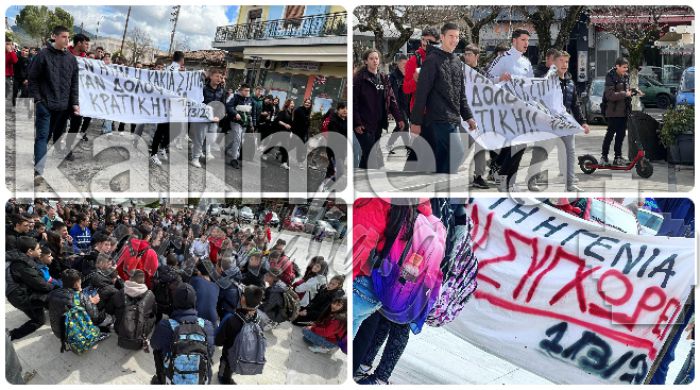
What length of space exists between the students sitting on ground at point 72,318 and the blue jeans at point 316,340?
63.2 inches

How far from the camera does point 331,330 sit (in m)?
5.03

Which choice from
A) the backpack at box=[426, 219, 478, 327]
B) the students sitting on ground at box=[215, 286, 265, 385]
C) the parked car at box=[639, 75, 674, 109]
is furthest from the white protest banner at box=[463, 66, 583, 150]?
the parked car at box=[639, 75, 674, 109]

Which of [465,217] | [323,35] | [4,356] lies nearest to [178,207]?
[4,356]

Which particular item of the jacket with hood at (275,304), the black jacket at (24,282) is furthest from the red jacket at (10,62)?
the jacket with hood at (275,304)

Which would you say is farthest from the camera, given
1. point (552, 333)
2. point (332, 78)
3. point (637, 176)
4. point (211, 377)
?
point (332, 78)

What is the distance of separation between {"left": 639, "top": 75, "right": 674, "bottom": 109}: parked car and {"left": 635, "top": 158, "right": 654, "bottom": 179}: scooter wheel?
38.9 feet

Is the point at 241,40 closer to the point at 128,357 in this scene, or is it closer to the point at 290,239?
the point at 290,239

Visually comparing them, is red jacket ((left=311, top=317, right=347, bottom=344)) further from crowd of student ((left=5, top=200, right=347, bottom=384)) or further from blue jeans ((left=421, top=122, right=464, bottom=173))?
blue jeans ((left=421, top=122, right=464, bottom=173))

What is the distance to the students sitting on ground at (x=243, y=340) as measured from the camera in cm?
482

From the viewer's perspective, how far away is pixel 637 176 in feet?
21.6

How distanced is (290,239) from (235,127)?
190 cm

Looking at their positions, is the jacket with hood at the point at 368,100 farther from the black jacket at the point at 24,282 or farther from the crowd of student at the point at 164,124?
the black jacket at the point at 24,282

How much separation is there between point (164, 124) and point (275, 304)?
7.75ft

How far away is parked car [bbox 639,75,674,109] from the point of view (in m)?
17.5
